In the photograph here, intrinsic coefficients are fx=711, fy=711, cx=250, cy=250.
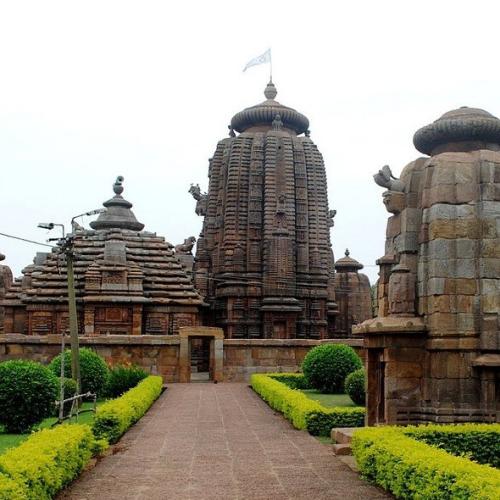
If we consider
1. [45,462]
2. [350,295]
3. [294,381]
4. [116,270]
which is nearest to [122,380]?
[294,381]

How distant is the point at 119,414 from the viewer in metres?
12.5

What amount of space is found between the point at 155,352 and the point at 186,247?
14.0 m

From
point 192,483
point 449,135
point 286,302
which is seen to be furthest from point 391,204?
point 286,302

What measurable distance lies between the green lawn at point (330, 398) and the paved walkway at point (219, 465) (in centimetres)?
258

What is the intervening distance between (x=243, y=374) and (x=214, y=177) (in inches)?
545

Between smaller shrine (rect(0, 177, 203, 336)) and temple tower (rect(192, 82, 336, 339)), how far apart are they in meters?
3.09

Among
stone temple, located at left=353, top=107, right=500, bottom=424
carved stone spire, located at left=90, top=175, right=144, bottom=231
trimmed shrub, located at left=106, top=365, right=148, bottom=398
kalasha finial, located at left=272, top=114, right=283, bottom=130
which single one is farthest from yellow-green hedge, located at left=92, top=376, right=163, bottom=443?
kalasha finial, located at left=272, top=114, right=283, bottom=130

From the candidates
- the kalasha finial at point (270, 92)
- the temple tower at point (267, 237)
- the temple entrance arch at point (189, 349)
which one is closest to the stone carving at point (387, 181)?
the temple entrance arch at point (189, 349)

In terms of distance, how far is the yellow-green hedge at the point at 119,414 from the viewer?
39.4 ft

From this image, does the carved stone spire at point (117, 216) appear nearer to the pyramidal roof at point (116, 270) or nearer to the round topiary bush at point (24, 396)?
the pyramidal roof at point (116, 270)

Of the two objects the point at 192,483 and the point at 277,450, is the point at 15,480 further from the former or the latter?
the point at 277,450

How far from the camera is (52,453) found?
8.00 metres

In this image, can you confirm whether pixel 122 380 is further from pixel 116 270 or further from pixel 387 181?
pixel 387 181

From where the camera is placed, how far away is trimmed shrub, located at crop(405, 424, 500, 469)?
9641mm
